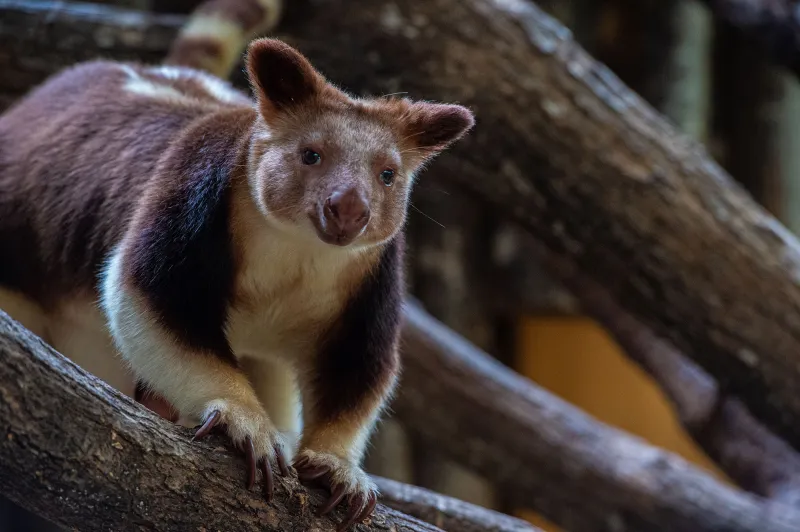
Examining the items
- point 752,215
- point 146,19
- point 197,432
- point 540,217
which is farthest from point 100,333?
point 752,215

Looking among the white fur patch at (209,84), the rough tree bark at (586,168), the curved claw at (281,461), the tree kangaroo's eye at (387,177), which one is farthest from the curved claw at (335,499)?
the rough tree bark at (586,168)

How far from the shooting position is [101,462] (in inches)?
66.0

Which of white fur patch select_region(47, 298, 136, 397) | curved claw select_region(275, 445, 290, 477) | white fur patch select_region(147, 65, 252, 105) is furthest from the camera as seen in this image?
white fur patch select_region(147, 65, 252, 105)

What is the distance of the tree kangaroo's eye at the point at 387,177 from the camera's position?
211 cm

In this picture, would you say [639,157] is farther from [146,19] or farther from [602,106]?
[146,19]

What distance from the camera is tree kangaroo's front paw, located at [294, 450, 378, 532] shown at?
81.1 inches

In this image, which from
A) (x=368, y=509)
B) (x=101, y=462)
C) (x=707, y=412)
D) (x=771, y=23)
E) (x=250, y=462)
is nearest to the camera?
(x=101, y=462)

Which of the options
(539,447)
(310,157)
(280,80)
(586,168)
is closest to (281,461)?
(310,157)

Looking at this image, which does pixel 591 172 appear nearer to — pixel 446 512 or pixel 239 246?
pixel 446 512

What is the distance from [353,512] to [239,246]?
65 cm

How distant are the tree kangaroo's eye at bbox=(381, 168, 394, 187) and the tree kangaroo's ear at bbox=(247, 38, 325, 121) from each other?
0.80 ft

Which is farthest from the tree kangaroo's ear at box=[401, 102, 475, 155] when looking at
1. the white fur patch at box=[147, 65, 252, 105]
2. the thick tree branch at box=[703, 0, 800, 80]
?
the thick tree branch at box=[703, 0, 800, 80]

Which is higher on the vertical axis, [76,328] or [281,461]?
[281,461]

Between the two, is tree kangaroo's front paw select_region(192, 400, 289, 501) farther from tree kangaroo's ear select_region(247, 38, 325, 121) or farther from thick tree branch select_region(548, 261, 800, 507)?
thick tree branch select_region(548, 261, 800, 507)
